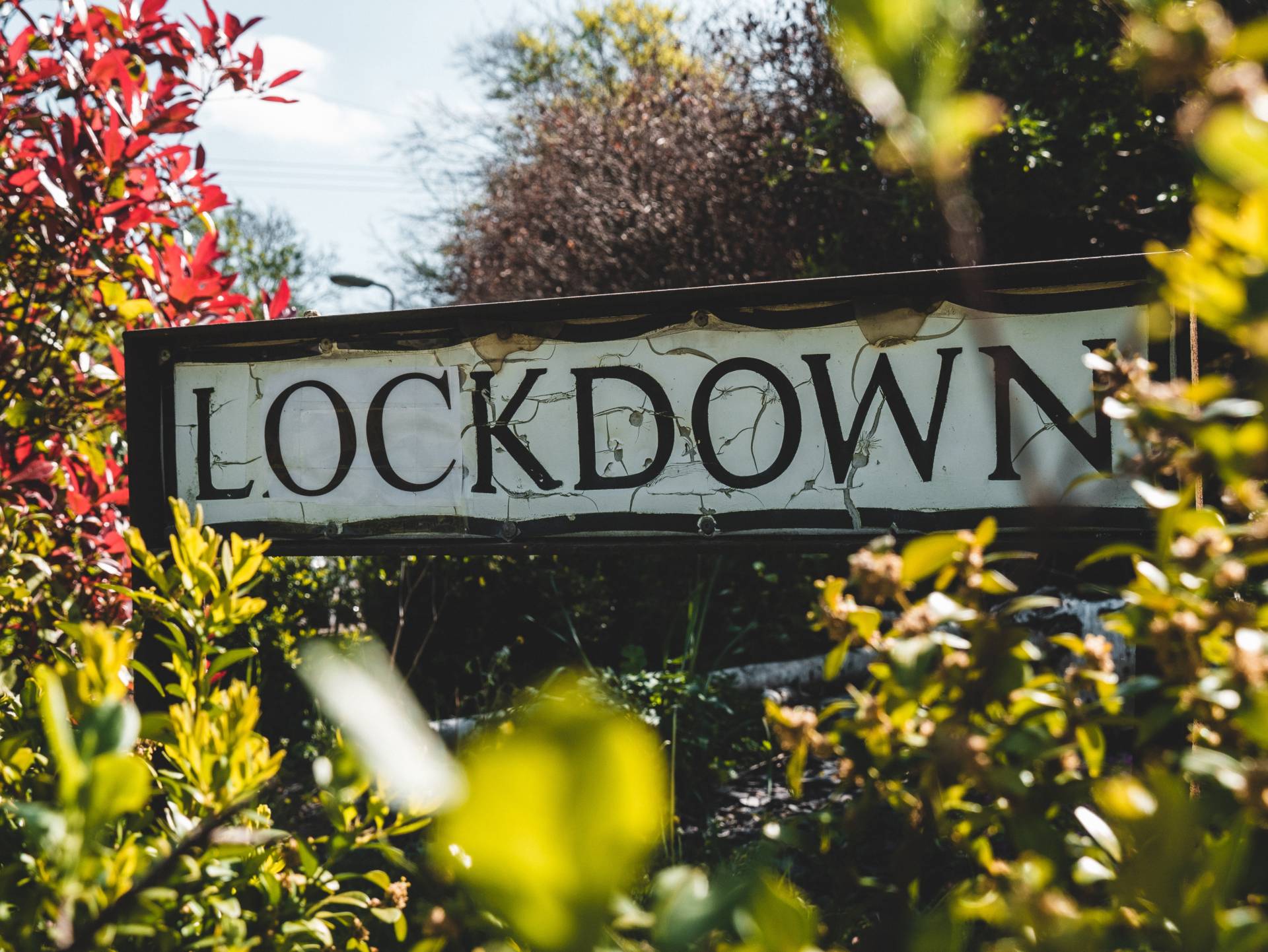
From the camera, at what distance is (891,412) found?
150cm

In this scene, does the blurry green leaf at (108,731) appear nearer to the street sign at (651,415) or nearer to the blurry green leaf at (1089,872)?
the blurry green leaf at (1089,872)

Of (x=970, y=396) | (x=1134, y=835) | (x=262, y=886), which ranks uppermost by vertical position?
(x=970, y=396)

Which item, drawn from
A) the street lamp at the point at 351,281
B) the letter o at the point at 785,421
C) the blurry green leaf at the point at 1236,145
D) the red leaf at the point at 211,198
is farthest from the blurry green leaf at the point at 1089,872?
the street lamp at the point at 351,281

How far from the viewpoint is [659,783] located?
0.32 m

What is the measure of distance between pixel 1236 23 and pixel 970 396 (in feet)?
10.6

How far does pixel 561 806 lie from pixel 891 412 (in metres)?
1.31

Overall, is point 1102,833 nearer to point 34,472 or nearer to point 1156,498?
point 1156,498

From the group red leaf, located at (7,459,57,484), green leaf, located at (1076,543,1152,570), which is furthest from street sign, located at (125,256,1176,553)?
green leaf, located at (1076,543,1152,570)

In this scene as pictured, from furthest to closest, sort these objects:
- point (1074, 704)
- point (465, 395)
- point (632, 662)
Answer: point (632, 662)
point (465, 395)
point (1074, 704)

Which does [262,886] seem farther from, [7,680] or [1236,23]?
[1236,23]

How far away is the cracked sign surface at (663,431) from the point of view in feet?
4.69

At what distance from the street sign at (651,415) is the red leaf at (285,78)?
824mm

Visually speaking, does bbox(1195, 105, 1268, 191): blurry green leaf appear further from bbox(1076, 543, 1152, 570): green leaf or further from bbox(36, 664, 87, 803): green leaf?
bbox(36, 664, 87, 803): green leaf

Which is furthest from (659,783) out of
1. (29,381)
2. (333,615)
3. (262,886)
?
(333,615)
